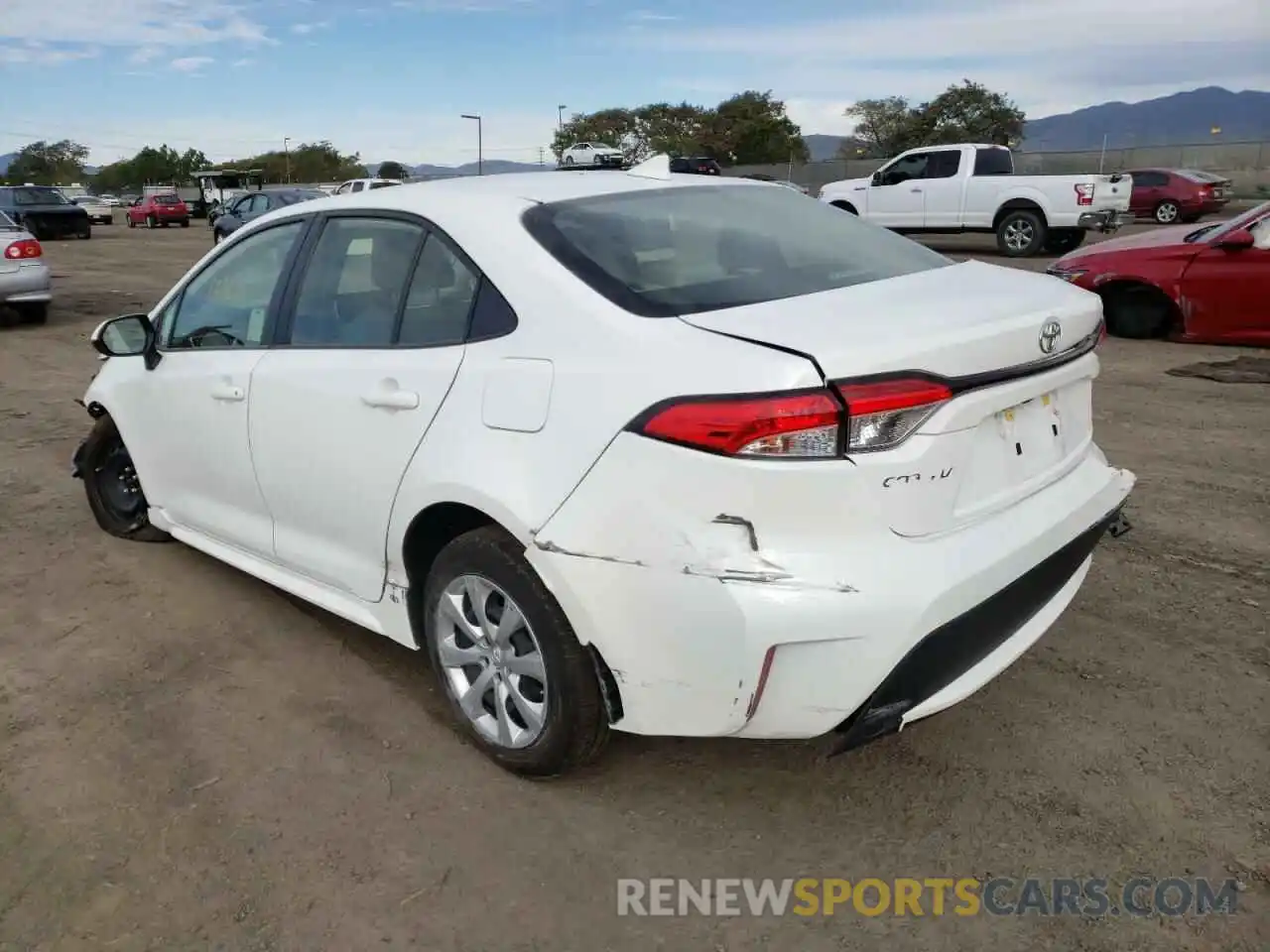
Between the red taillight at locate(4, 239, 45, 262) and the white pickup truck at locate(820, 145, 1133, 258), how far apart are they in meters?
11.5

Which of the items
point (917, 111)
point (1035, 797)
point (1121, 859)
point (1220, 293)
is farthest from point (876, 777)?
point (917, 111)

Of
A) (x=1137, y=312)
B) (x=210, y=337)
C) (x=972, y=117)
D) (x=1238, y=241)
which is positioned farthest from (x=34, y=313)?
(x=972, y=117)

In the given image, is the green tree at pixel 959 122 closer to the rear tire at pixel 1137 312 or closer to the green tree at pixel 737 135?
the green tree at pixel 737 135

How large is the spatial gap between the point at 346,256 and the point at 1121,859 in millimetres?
2906

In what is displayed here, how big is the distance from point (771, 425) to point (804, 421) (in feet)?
0.24

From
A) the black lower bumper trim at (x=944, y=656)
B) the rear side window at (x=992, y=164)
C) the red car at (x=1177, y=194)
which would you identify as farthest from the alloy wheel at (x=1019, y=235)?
the black lower bumper trim at (x=944, y=656)

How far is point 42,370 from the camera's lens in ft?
31.6

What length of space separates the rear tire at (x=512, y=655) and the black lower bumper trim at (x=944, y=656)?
67 centimetres

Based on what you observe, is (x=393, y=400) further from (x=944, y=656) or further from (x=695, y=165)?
(x=695, y=165)

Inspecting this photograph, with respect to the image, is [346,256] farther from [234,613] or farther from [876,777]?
[876,777]

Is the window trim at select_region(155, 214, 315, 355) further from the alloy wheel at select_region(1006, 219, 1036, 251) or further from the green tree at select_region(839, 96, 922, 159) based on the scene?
the green tree at select_region(839, 96, 922, 159)

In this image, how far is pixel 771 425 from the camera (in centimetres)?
227

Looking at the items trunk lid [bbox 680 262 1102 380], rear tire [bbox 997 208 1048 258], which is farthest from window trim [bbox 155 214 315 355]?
rear tire [bbox 997 208 1048 258]

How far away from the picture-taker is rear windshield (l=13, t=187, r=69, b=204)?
94.8 feet
